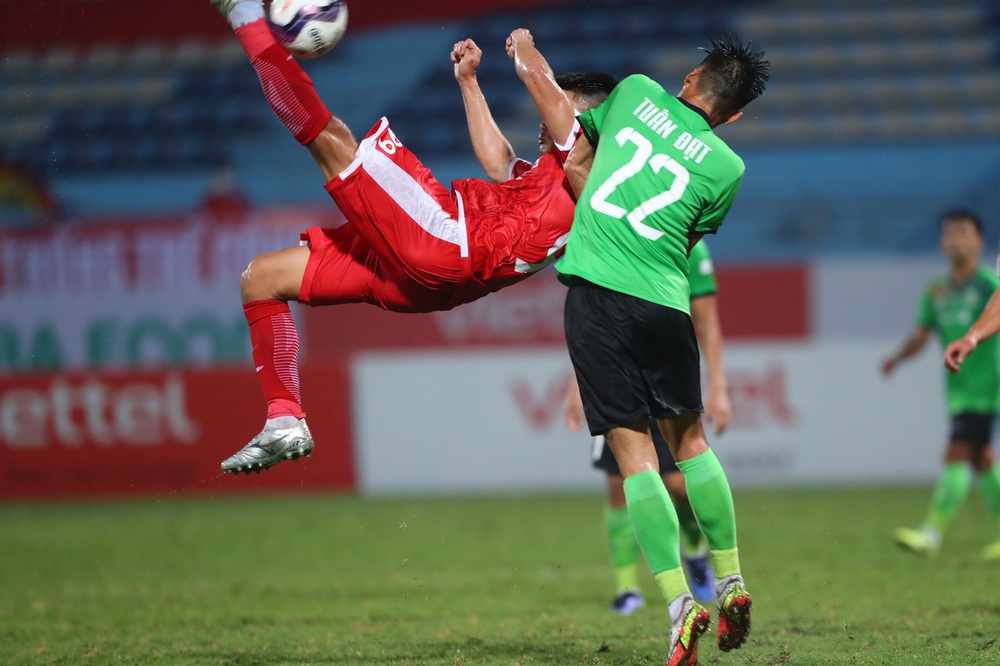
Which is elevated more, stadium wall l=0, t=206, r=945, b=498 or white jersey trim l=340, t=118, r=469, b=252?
white jersey trim l=340, t=118, r=469, b=252

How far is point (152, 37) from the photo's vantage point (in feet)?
54.5

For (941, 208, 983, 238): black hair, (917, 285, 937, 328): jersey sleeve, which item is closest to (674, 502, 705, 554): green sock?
(917, 285, 937, 328): jersey sleeve

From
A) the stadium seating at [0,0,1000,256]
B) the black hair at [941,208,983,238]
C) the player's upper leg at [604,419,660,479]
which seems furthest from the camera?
the stadium seating at [0,0,1000,256]

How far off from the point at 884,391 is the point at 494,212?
788 centimetres

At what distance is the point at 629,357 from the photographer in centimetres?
421

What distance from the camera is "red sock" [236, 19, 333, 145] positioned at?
439 centimetres

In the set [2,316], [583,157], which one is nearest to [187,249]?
[2,316]

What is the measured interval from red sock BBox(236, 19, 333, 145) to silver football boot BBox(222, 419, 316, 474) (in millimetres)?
1137

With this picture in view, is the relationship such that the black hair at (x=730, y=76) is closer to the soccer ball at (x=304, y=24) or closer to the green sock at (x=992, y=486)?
the soccer ball at (x=304, y=24)

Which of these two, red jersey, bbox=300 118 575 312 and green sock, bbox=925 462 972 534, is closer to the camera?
red jersey, bbox=300 118 575 312

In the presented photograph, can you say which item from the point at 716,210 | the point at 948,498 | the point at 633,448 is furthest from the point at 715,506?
the point at 948,498

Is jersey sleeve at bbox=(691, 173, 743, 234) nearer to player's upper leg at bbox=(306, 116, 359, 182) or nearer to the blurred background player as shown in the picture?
player's upper leg at bbox=(306, 116, 359, 182)

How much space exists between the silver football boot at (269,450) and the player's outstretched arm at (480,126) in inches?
56.1

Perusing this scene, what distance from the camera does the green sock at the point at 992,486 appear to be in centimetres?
797
